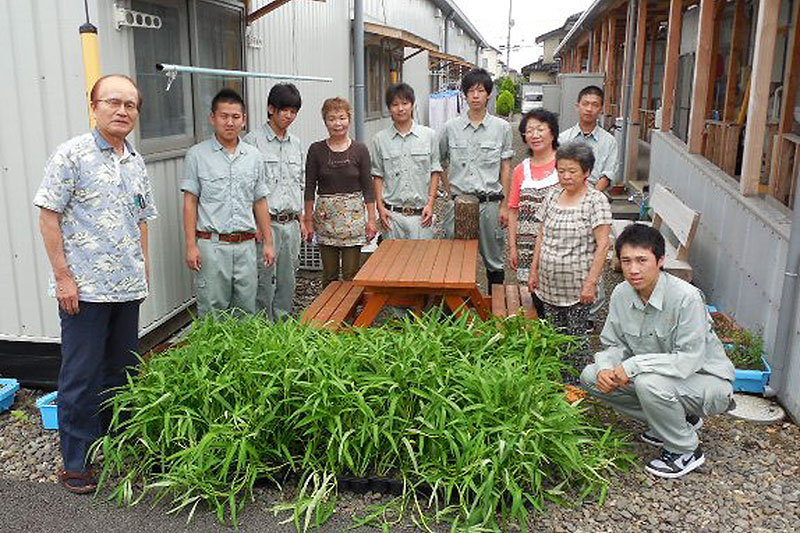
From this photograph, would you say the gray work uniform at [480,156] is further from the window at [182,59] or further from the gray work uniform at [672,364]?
the gray work uniform at [672,364]

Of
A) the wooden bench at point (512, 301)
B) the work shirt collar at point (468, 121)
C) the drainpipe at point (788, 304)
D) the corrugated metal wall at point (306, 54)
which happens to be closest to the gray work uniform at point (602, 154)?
the work shirt collar at point (468, 121)

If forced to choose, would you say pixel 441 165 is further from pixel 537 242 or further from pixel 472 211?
pixel 537 242

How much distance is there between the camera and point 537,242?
457cm

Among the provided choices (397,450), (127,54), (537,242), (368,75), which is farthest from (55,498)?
(368,75)

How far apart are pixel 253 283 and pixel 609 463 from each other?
2.45m

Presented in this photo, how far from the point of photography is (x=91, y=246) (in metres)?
3.35

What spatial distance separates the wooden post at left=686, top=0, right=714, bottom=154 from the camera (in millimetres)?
7484

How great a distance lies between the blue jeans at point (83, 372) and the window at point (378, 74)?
32.8 feet

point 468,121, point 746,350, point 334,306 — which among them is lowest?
point 746,350

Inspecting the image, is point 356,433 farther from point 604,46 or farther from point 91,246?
point 604,46

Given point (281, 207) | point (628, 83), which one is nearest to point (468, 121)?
point (281, 207)

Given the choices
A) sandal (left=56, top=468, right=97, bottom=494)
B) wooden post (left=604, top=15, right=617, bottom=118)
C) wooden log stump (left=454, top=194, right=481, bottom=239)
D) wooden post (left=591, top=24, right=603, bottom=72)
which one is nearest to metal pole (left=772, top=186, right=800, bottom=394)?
wooden log stump (left=454, top=194, right=481, bottom=239)

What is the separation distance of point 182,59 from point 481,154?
2.24 meters

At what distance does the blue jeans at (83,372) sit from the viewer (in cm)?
341
